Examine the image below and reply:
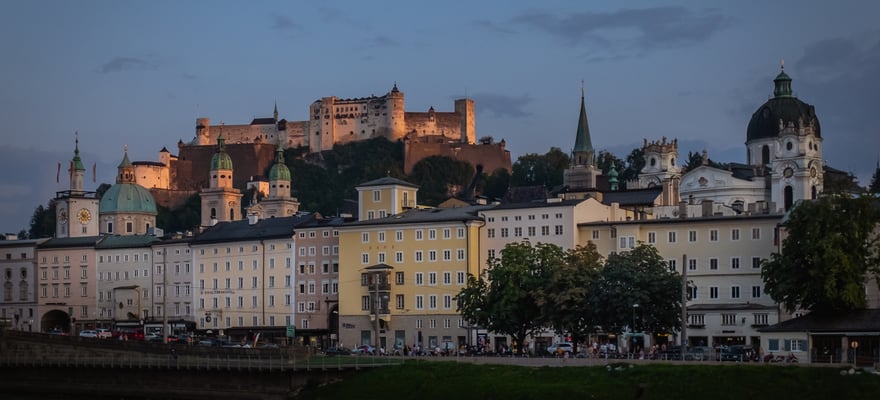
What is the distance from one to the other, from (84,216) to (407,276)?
8064cm

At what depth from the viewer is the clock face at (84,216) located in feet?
598

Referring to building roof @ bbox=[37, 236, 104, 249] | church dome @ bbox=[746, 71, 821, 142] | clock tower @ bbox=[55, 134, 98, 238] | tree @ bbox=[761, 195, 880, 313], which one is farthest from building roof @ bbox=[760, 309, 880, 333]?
clock tower @ bbox=[55, 134, 98, 238]

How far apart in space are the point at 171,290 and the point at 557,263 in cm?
5083

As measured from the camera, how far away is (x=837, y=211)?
8150cm

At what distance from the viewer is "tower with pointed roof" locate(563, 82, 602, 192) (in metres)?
171

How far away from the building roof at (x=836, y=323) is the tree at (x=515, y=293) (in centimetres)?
1653

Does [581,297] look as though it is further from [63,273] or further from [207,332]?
[63,273]

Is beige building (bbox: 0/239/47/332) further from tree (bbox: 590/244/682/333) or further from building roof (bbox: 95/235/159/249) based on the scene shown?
tree (bbox: 590/244/682/333)

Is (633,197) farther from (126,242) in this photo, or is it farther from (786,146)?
(126,242)

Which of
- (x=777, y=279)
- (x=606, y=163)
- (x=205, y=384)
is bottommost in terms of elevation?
(x=205, y=384)

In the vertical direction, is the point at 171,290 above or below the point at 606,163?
below

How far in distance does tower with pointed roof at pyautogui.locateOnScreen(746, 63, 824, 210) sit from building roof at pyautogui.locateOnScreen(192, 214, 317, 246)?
130ft

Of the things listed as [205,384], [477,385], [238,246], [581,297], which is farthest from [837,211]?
[238,246]

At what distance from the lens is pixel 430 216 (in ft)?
374
